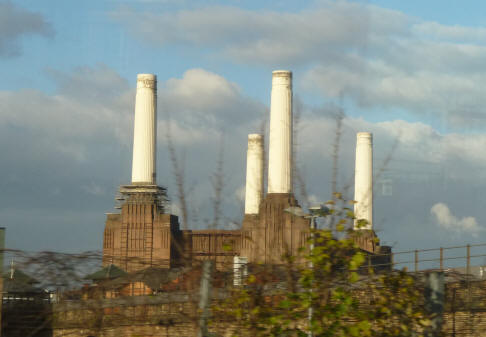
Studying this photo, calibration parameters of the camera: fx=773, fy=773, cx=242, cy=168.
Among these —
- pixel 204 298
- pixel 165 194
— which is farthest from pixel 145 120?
pixel 204 298

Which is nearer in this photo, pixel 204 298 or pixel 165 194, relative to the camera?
pixel 204 298

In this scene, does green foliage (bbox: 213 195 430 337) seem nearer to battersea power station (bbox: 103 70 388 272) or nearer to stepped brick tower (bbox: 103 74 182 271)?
battersea power station (bbox: 103 70 388 272)

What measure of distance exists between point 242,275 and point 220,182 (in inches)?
38.1

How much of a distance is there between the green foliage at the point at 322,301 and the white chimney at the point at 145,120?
47.0m

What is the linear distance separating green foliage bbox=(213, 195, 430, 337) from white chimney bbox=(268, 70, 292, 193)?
1653 inches

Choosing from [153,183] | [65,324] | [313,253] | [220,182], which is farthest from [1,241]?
[153,183]

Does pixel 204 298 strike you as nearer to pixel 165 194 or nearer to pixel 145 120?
pixel 145 120

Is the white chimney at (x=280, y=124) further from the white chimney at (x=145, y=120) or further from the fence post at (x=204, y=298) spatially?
the fence post at (x=204, y=298)

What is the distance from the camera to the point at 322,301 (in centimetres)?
720

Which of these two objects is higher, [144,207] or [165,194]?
[165,194]

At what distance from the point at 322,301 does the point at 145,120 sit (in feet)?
157

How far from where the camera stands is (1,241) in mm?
13641

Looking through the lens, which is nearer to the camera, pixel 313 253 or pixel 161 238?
pixel 313 253

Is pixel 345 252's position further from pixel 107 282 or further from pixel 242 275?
pixel 107 282
